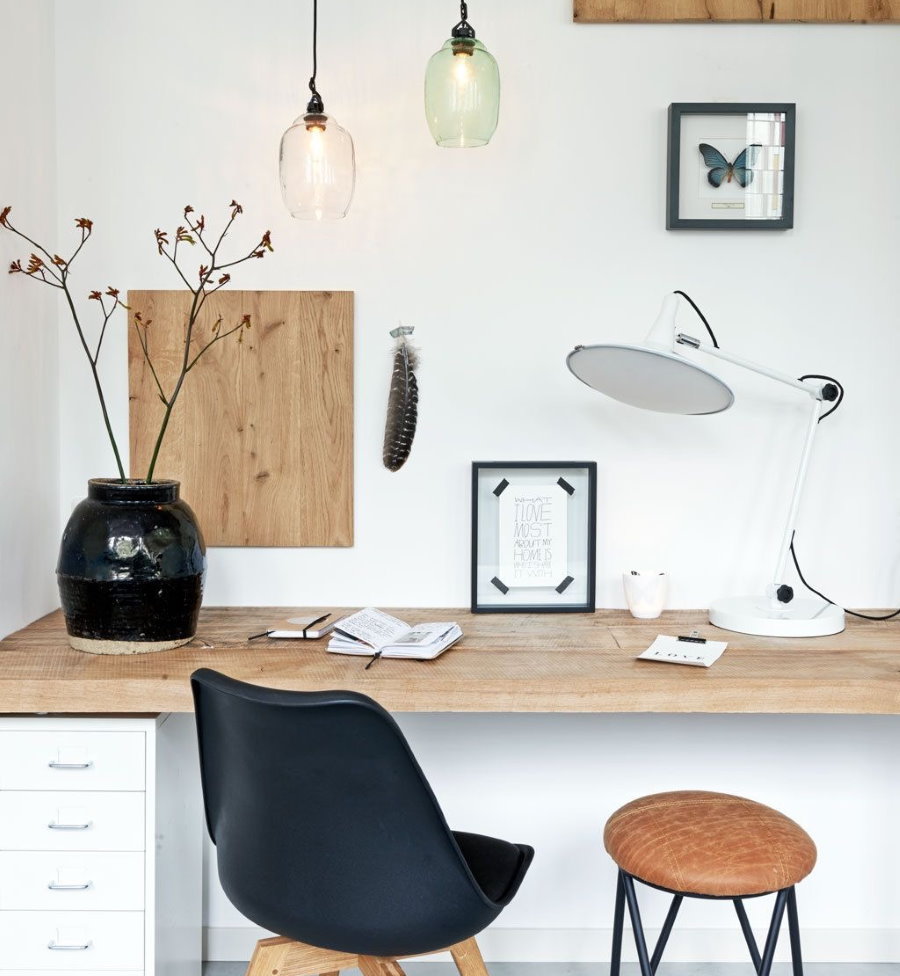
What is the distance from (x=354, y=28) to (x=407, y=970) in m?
2.24

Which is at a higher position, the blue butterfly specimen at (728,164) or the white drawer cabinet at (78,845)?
the blue butterfly specimen at (728,164)

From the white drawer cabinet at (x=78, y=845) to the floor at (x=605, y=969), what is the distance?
0.62 meters

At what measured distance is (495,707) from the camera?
5.82ft

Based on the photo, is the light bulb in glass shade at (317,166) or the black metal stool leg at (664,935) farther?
the light bulb in glass shade at (317,166)

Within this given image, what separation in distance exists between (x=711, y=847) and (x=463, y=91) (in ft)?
4.83

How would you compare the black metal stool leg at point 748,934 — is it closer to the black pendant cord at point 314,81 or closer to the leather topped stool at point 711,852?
the leather topped stool at point 711,852

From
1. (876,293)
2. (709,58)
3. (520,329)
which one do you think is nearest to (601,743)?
(520,329)

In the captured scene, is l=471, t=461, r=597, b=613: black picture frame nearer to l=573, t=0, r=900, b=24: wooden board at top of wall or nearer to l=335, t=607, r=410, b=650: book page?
l=335, t=607, r=410, b=650: book page

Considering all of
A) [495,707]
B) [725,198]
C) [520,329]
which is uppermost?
[725,198]

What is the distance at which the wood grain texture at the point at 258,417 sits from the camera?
2367mm

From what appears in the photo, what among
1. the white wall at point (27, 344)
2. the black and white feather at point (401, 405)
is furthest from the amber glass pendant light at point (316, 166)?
the white wall at point (27, 344)

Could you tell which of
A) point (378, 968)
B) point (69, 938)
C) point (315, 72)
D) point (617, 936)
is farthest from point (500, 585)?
point (315, 72)

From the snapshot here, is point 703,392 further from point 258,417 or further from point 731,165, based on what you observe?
point 258,417

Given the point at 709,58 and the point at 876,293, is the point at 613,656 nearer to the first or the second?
the point at 876,293
